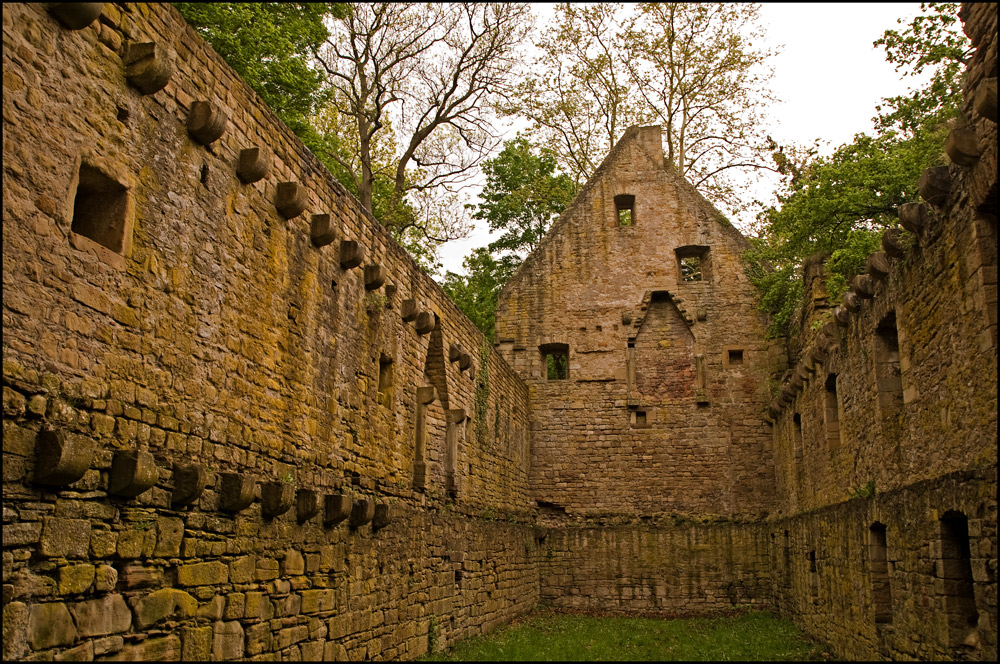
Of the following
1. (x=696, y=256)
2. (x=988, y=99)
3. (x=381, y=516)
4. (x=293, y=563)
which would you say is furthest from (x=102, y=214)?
(x=696, y=256)

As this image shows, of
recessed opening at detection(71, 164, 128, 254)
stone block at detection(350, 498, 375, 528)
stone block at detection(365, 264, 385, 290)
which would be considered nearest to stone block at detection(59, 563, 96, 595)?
recessed opening at detection(71, 164, 128, 254)

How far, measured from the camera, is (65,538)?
4293 mm

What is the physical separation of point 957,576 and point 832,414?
5.31 m

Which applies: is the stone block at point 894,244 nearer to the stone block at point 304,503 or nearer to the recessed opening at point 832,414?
the recessed opening at point 832,414

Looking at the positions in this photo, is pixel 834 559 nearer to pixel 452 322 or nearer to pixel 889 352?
pixel 889 352

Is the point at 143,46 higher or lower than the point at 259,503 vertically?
higher

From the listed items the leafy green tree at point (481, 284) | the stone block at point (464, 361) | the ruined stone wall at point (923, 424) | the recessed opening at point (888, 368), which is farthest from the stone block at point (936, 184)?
the leafy green tree at point (481, 284)

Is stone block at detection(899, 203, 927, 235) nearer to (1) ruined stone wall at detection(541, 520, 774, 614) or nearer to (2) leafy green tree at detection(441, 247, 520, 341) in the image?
(1) ruined stone wall at detection(541, 520, 774, 614)

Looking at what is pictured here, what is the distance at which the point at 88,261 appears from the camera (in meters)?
4.71

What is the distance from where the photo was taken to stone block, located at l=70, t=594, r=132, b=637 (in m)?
4.38

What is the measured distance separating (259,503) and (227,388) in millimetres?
957

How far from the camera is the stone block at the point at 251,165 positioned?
255 inches

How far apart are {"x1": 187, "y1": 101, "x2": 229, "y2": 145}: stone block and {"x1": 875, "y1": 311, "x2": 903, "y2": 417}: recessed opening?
696cm

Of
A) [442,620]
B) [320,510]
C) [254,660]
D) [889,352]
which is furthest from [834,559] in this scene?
[254,660]
